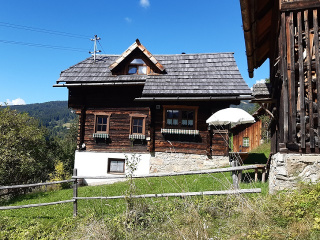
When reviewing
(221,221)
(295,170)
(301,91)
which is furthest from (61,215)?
(301,91)

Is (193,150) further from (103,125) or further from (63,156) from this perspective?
(63,156)

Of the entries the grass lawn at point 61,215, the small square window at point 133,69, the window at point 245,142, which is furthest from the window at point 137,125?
the window at point 245,142

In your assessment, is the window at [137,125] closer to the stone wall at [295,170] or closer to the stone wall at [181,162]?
the stone wall at [181,162]

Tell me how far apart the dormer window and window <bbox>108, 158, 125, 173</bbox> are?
15.3 ft

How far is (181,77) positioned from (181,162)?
425 cm

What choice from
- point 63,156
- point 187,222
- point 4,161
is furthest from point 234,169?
point 63,156

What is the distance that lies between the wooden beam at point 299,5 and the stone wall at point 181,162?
303 inches

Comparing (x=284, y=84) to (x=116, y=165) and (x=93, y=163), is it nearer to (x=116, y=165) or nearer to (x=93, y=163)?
(x=116, y=165)

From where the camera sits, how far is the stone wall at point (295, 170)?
450 cm

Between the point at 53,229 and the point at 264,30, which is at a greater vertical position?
the point at 264,30

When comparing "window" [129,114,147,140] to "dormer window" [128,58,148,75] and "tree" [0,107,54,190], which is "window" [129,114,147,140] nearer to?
"dormer window" [128,58,148,75]

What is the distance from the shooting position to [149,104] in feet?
39.7

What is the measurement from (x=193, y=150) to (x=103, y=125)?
4.85 meters

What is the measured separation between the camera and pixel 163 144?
39.2 ft
